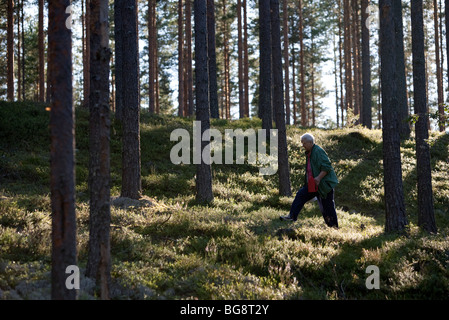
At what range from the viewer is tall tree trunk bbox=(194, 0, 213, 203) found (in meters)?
11.0

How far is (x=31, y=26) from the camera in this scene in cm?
3334

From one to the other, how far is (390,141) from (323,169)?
172 centimetres

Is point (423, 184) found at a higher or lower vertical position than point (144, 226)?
higher

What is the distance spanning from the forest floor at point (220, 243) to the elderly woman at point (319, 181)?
45 cm

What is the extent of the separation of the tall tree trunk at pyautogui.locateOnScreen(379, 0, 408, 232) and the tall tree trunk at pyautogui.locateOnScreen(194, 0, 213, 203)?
498cm

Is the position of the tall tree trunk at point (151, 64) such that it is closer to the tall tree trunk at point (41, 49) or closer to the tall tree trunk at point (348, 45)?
the tall tree trunk at point (41, 49)

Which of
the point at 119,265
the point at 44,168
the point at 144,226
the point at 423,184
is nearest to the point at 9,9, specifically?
the point at 44,168

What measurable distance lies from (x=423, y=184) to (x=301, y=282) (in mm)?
5379

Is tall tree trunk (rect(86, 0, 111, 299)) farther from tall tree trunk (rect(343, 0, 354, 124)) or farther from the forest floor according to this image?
tall tree trunk (rect(343, 0, 354, 124))

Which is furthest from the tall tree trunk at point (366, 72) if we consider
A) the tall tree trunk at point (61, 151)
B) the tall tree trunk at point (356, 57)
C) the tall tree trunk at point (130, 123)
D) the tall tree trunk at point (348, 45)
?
the tall tree trunk at point (61, 151)

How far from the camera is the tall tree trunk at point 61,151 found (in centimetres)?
380

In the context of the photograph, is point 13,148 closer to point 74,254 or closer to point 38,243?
point 38,243

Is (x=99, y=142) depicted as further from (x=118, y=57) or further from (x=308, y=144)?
(x=118, y=57)

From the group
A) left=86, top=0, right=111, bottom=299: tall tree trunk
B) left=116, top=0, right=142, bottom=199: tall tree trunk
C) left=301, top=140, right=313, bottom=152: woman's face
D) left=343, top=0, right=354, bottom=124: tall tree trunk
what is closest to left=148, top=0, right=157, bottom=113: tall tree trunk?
left=116, top=0, right=142, bottom=199: tall tree trunk
